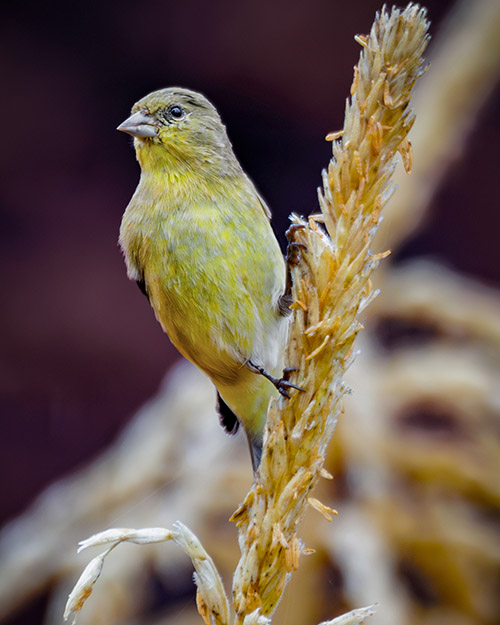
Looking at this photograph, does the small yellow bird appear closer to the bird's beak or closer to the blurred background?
the bird's beak

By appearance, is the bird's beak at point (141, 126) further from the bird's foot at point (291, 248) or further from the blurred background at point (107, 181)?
the blurred background at point (107, 181)

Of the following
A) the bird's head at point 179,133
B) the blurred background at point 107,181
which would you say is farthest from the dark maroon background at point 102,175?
the bird's head at point 179,133

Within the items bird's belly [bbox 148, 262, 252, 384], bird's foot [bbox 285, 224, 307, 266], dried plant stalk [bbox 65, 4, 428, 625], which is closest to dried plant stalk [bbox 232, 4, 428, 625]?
dried plant stalk [bbox 65, 4, 428, 625]

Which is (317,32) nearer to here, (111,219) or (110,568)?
(111,219)

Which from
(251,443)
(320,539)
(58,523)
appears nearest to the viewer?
(251,443)

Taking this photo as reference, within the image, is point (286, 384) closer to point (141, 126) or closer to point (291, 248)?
point (291, 248)

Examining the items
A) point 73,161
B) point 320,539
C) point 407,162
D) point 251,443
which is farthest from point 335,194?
point 73,161
